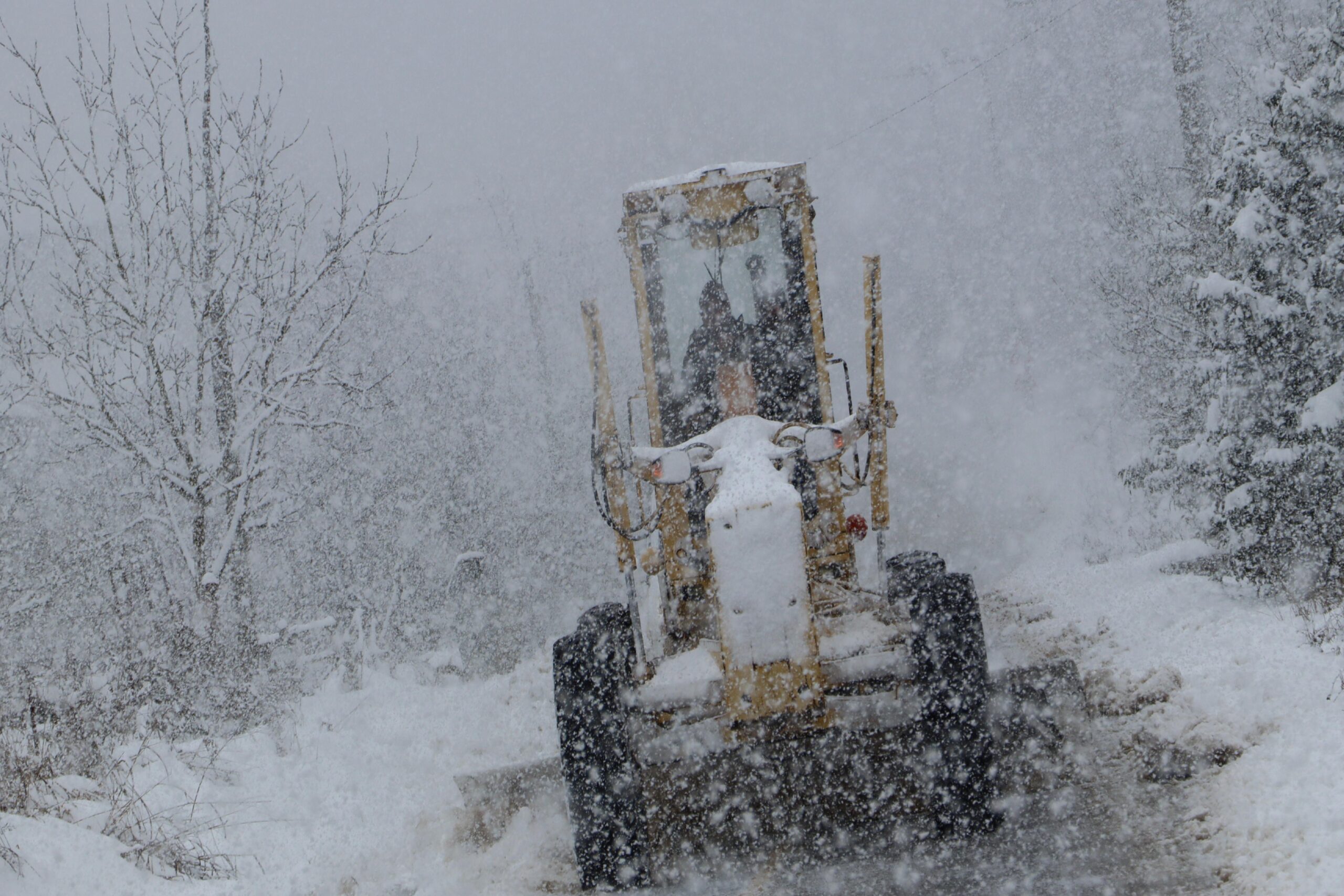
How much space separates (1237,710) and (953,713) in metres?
1.50

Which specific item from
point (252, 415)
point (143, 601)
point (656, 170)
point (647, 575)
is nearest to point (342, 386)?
point (252, 415)

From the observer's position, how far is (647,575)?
241 inches

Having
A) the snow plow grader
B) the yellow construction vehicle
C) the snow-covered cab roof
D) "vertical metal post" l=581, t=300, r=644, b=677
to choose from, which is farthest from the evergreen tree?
"vertical metal post" l=581, t=300, r=644, b=677

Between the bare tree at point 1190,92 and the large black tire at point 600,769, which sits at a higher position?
the bare tree at point 1190,92

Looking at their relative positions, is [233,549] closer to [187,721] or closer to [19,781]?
[187,721]

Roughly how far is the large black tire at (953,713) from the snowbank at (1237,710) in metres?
0.84

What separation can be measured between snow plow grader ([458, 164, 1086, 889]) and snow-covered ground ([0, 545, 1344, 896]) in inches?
18.6

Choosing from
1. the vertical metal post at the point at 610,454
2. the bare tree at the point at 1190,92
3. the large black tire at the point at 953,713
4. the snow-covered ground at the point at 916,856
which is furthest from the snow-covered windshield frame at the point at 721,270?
the bare tree at the point at 1190,92

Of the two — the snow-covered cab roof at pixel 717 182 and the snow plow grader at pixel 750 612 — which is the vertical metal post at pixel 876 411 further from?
the snow-covered cab roof at pixel 717 182

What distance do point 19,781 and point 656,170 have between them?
3433cm

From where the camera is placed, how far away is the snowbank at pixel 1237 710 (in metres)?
3.27

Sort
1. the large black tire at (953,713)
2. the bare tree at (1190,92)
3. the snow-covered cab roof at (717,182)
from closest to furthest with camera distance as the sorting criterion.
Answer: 1. the large black tire at (953,713)
2. the snow-covered cab roof at (717,182)
3. the bare tree at (1190,92)

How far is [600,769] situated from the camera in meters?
4.15

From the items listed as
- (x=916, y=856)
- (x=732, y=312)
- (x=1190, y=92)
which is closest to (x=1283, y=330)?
(x=732, y=312)
